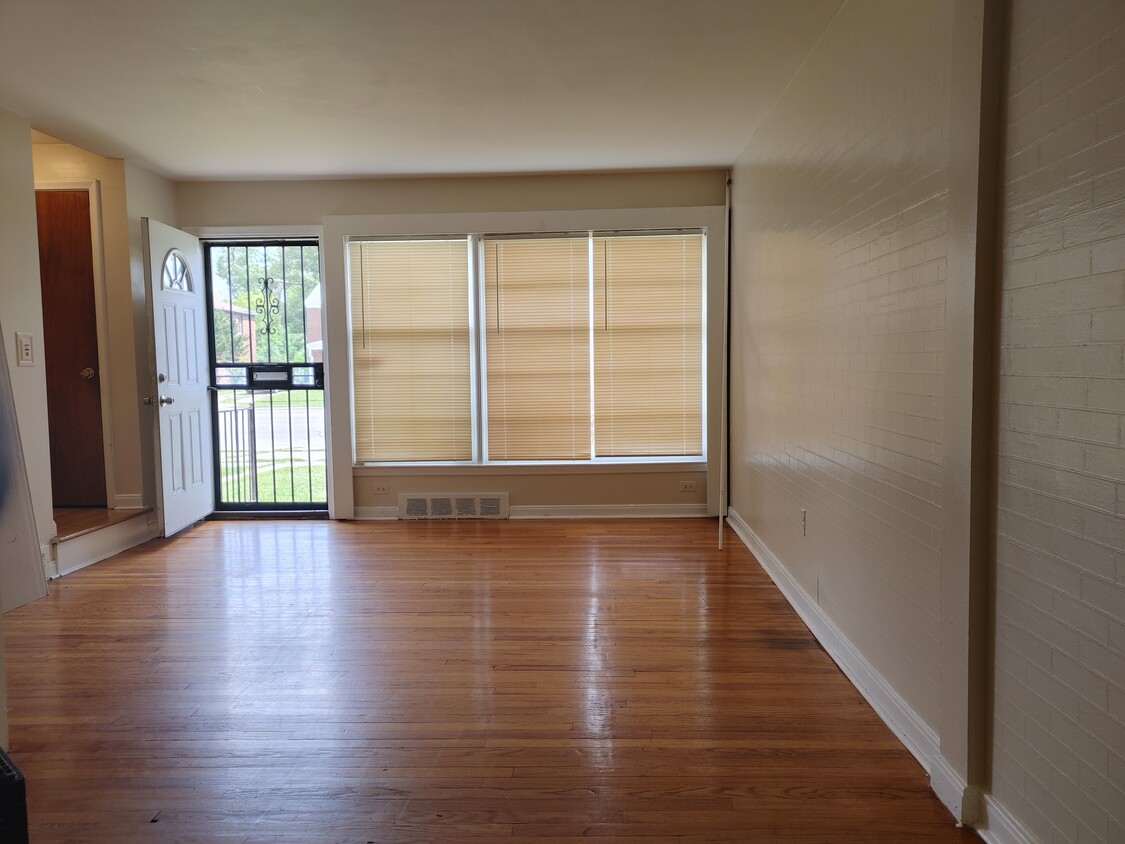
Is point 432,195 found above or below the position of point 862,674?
above

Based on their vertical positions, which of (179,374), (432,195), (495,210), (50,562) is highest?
(432,195)

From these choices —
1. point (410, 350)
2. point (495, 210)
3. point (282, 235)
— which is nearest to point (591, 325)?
point (495, 210)

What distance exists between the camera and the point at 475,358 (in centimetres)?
557

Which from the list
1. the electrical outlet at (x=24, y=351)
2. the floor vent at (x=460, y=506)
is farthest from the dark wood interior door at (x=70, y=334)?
the floor vent at (x=460, y=506)

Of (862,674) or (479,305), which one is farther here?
(479,305)

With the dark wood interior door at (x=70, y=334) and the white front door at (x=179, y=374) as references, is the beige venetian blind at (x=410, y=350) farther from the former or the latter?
the dark wood interior door at (x=70, y=334)

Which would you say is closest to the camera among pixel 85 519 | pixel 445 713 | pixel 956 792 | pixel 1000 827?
pixel 1000 827

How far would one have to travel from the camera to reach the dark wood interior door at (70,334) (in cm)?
491

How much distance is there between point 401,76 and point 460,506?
129 inches

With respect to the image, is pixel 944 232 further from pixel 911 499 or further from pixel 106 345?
pixel 106 345

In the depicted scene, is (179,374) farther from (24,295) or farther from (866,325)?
(866,325)

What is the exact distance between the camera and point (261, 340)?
5.77m

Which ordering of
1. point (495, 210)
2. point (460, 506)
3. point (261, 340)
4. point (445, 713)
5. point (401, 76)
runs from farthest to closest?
point (261, 340)
point (460, 506)
point (495, 210)
point (401, 76)
point (445, 713)

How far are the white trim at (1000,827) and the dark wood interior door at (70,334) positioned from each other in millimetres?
5535
